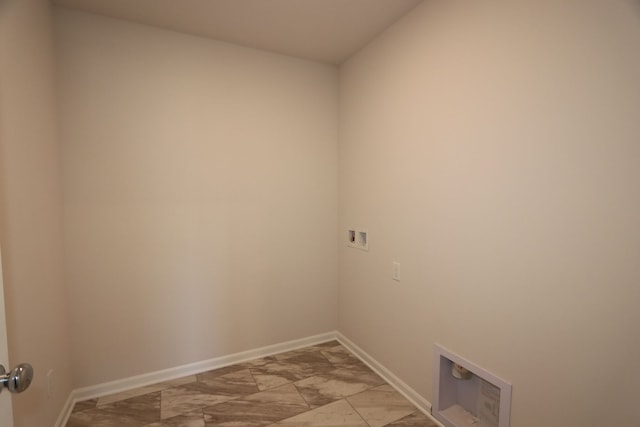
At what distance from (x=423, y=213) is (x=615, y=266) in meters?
0.94

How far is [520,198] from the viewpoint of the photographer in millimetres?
Answer: 1355

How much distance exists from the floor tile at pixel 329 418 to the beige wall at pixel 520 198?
1.56ft

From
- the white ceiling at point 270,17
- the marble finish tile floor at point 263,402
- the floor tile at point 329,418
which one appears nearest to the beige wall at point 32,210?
the marble finish tile floor at point 263,402

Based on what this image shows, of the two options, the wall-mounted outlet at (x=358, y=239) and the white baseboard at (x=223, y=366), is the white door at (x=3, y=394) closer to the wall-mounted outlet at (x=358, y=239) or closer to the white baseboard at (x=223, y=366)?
the white baseboard at (x=223, y=366)

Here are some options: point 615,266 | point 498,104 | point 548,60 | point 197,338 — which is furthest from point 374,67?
point 197,338

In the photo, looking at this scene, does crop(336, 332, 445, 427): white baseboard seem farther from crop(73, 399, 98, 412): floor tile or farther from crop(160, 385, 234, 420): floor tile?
crop(73, 399, 98, 412): floor tile

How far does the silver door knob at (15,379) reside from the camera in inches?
30.1

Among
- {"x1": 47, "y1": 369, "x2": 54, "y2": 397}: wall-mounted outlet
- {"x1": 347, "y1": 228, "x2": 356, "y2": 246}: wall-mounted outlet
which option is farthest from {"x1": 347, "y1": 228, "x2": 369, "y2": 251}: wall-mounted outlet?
{"x1": 47, "y1": 369, "x2": 54, "y2": 397}: wall-mounted outlet

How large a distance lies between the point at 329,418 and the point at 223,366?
1045 millimetres

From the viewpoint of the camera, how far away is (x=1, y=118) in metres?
1.23

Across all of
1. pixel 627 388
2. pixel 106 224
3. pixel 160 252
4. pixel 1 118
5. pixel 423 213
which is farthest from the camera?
pixel 160 252

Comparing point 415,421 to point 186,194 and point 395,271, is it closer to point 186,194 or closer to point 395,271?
point 395,271

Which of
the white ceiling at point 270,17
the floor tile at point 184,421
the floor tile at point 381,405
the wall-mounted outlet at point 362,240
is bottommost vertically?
the floor tile at point 381,405

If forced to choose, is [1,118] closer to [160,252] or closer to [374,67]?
[160,252]
